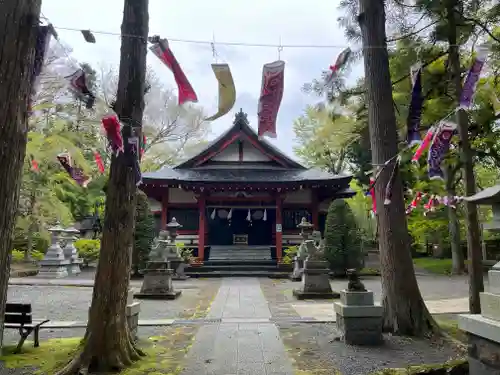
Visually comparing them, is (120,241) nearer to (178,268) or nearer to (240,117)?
(178,268)

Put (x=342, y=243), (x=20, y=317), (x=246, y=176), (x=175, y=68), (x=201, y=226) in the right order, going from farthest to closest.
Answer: (x=246, y=176) < (x=201, y=226) < (x=342, y=243) < (x=175, y=68) < (x=20, y=317)

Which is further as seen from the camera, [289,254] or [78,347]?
[289,254]

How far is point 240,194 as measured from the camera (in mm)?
20703

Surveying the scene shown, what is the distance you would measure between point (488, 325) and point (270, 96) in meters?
5.31

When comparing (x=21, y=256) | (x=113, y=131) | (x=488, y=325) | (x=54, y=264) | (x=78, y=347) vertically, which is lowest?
(x=78, y=347)

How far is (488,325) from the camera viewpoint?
3.90m

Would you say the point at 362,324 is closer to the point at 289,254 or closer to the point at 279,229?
the point at 289,254

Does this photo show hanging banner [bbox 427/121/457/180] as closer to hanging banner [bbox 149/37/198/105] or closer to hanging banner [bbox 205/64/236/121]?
hanging banner [bbox 205/64/236/121]

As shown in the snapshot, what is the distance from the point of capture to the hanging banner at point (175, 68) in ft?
20.5

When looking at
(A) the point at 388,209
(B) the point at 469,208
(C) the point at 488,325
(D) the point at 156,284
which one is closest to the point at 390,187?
(A) the point at 388,209

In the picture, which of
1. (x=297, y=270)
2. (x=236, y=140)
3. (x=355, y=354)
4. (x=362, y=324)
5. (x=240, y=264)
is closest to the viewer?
(x=355, y=354)

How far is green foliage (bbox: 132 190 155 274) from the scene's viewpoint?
1706 cm

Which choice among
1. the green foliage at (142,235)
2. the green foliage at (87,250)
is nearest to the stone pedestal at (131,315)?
the green foliage at (142,235)

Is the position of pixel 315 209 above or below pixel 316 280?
above
